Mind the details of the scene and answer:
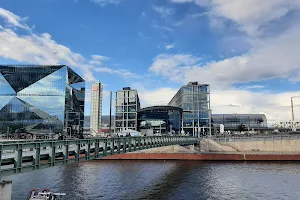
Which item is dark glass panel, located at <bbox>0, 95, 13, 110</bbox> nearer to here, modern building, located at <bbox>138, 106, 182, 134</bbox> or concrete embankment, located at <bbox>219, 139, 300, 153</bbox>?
modern building, located at <bbox>138, 106, 182, 134</bbox>

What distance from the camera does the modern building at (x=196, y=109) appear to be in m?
187

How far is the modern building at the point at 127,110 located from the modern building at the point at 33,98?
4227cm

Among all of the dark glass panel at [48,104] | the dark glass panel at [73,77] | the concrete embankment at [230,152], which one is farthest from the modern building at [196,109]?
the dark glass panel at [48,104]

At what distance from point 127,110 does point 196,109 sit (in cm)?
4990

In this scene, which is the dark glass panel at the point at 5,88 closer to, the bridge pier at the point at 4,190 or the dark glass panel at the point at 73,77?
the dark glass panel at the point at 73,77

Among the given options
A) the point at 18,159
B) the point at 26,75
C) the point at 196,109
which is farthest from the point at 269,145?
the point at 26,75

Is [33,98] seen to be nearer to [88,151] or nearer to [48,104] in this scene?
[48,104]

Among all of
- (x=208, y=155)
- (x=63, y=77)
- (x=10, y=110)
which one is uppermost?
(x=63, y=77)

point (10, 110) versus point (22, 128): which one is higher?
point (10, 110)

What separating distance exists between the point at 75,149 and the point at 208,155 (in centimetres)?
7980

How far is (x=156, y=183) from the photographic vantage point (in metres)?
55.7

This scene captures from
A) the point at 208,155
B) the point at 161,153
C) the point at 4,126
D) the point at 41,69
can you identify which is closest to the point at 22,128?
the point at 4,126

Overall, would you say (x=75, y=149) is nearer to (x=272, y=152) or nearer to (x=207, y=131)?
(x=272, y=152)

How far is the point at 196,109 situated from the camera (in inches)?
7411
